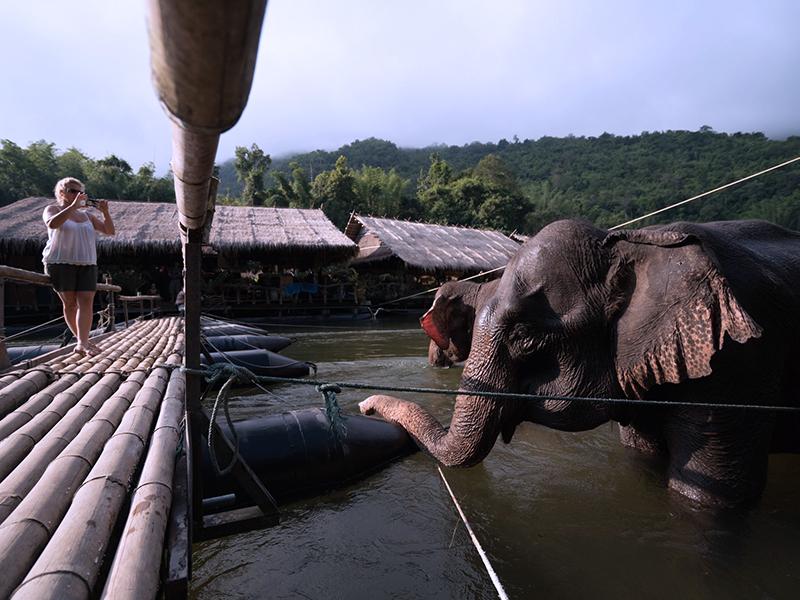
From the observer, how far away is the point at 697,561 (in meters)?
2.42

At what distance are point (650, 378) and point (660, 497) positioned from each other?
1.26 m

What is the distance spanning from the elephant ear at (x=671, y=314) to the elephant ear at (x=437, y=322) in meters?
1.35

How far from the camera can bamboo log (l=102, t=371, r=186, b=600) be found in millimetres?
1035

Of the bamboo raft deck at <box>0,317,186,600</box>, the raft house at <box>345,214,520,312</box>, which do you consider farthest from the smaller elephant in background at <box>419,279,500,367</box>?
the raft house at <box>345,214,520,312</box>

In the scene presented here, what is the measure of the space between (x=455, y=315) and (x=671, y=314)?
161cm

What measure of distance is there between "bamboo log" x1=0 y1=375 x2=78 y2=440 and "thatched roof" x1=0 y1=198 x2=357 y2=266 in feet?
33.7

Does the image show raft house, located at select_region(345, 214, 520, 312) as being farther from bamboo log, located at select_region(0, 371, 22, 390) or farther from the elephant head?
bamboo log, located at select_region(0, 371, 22, 390)

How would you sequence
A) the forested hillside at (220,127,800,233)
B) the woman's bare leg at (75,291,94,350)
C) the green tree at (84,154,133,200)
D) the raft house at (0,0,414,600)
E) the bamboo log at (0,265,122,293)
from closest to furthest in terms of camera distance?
1. the raft house at (0,0,414,600)
2. the bamboo log at (0,265,122,293)
3. the woman's bare leg at (75,291,94,350)
4. the green tree at (84,154,133,200)
5. the forested hillside at (220,127,800,233)

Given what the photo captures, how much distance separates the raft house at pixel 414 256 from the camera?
16.9 metres

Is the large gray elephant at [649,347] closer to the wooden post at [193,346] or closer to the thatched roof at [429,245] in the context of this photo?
the wooden post at [193,346]

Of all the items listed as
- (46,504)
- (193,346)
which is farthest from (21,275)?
(46,504)

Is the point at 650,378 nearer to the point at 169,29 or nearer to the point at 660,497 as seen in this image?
the point at 660,497

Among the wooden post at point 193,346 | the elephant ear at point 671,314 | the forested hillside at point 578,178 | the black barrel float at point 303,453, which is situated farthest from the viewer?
the forested hillside at point 578,178

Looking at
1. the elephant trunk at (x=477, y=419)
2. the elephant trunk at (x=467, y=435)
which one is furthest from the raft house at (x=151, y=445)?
the elephant trunk at (x=477, y=419)
